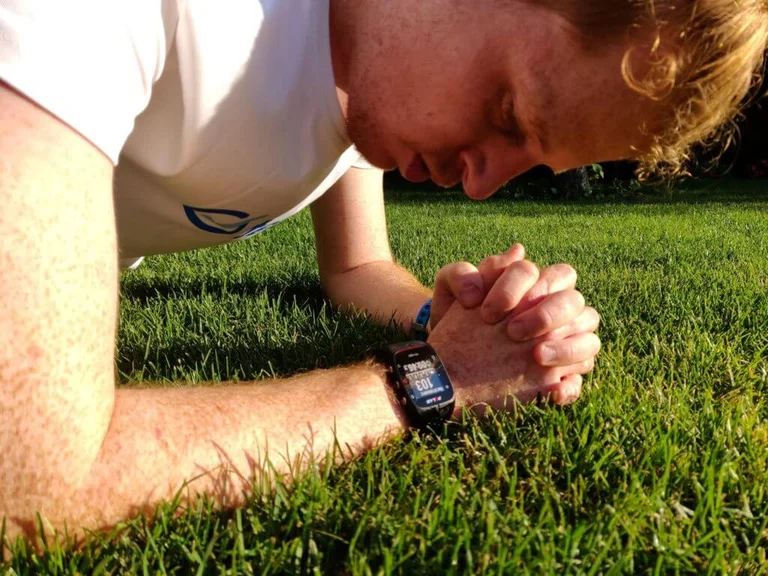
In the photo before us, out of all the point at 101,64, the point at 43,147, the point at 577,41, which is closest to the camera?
the point at 43,147

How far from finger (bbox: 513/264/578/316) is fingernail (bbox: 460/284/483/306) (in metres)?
0.12

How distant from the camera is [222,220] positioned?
7.63 ft

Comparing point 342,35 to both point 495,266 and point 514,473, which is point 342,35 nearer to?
point 495,266

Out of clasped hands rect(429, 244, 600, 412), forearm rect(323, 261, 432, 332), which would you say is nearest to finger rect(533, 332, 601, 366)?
clasped hands rect(429, 244, 600, 412)

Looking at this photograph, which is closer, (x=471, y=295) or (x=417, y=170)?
(x=471, y=295)

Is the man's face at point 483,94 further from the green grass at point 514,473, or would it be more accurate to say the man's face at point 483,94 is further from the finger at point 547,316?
the green grass at point 514,473

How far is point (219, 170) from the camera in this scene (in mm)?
1991

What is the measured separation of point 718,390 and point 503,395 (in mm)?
775

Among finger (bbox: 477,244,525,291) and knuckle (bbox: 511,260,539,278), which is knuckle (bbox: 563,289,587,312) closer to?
knuckle (bbox: 511,260,539,278)

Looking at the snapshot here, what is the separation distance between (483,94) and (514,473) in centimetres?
102

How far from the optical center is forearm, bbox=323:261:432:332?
262cm

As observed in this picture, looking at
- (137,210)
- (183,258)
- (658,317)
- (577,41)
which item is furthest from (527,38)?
(183,258)

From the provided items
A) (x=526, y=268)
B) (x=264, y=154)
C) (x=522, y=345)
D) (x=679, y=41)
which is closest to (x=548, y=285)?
(x=526, y=268)

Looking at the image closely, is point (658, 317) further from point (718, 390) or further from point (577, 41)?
point (577, 41)
